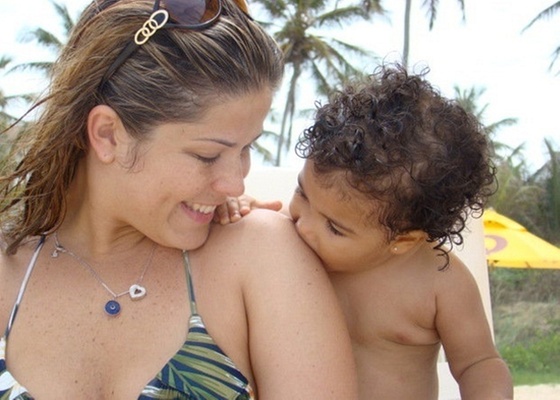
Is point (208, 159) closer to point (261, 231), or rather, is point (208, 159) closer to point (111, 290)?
point (261, 231)

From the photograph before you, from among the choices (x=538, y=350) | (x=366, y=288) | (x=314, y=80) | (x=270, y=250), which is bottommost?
(x=538, y=350)

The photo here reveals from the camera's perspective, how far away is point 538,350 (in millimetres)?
21172

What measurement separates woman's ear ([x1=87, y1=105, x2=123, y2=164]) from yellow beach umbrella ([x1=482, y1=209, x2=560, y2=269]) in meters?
16.5

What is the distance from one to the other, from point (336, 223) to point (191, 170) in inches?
17.6

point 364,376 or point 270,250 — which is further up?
point 270,250

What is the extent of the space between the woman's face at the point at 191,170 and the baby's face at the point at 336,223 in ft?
0.85

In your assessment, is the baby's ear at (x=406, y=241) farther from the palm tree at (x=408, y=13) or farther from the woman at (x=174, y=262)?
the palm tree at (x=408, y=13)

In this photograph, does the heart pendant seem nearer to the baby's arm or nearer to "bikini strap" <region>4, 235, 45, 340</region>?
"bikini strap" <region>4, 235, 45, 340</region>

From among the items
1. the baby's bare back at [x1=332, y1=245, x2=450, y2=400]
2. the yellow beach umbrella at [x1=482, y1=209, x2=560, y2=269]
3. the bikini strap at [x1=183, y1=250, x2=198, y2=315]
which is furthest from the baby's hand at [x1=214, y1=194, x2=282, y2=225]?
the yellow beach umbrella at [x1=482, y1=209, x2=560, y2=269]

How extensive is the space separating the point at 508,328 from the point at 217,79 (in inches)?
924

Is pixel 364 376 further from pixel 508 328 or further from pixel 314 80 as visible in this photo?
pixel 314 80

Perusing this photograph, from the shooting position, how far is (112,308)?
6.04ft

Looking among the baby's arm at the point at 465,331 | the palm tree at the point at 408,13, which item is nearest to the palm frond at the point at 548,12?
the palm tree at the point at 408,13

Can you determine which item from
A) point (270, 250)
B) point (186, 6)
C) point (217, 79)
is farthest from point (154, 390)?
point (186, 6)
